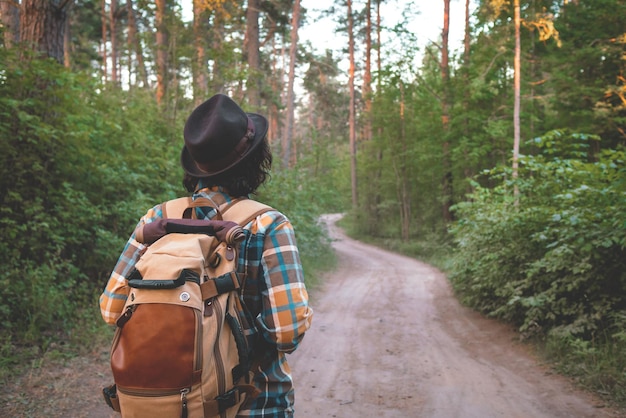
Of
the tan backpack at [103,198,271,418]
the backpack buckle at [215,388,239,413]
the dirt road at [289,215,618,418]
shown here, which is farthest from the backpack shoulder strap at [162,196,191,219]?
the dirt road at [289,215,618,418]

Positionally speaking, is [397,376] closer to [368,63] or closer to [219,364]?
[219,364]

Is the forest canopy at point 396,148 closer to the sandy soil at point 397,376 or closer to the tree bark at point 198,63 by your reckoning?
the tree bark at point 198,63

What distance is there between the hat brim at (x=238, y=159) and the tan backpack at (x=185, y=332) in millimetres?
267

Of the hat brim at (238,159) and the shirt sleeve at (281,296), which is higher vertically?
the hat brim at (238,159)

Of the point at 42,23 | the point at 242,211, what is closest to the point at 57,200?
the point at 42,23

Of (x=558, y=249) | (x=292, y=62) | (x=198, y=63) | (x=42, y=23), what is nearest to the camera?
(x=558, y=249)

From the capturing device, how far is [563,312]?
20.4ft

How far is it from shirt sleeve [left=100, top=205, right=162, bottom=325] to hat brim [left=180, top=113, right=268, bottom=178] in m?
0.20

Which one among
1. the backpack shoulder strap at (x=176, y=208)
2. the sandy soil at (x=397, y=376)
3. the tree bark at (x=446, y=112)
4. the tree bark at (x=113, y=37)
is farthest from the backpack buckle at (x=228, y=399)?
the tree bark at (x=446, y=112)

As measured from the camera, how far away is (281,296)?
159 cm

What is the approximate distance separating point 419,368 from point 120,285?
512 centimetres

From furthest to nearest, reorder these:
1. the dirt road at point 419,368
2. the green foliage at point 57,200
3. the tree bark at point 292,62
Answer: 1. the tree bark at point 292,62
2. the green foliage at point 57,200
3. the dirt road at point 419,368

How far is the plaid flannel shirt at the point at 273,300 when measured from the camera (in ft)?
5.22

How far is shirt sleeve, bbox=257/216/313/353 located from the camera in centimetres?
158
